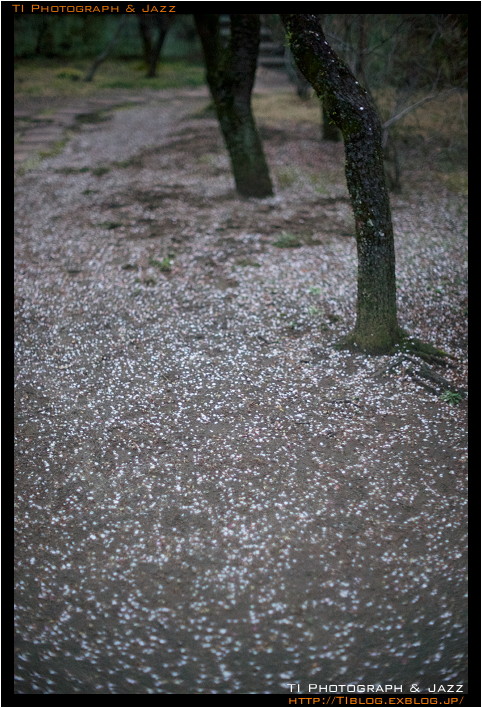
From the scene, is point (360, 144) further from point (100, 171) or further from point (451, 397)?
point (100, 171)

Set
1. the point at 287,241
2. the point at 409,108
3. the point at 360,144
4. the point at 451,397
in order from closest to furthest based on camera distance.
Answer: the point at 360,144, the point at 451,397, the point at 287,241, the point at 409,108

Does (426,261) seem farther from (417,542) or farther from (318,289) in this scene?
(417,542)

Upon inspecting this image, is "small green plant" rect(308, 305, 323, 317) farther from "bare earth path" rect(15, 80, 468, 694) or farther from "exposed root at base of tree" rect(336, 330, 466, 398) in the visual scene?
"exposed root at base of tree" rect(336, 330, 466, 398)

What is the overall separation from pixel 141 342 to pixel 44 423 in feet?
5.33

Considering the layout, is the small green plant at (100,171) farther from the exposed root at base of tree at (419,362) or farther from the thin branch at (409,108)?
the exposed root at base of tree at (419,362)

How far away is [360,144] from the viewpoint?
563 cm

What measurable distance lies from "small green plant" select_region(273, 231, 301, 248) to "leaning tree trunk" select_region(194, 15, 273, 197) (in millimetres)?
1812

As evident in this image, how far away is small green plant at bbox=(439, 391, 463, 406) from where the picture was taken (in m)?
5.78

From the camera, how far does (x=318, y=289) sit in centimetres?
788


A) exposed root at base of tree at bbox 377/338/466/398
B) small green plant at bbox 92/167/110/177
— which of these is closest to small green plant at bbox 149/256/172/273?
exposed root at base of tree at bbox 377/338/466/398

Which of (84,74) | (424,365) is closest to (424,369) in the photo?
(424,365)

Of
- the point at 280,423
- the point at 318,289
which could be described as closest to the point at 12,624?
the point at 280,423

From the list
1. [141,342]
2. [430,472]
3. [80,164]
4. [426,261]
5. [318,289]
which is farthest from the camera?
[80,164]

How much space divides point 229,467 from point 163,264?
429 cm
